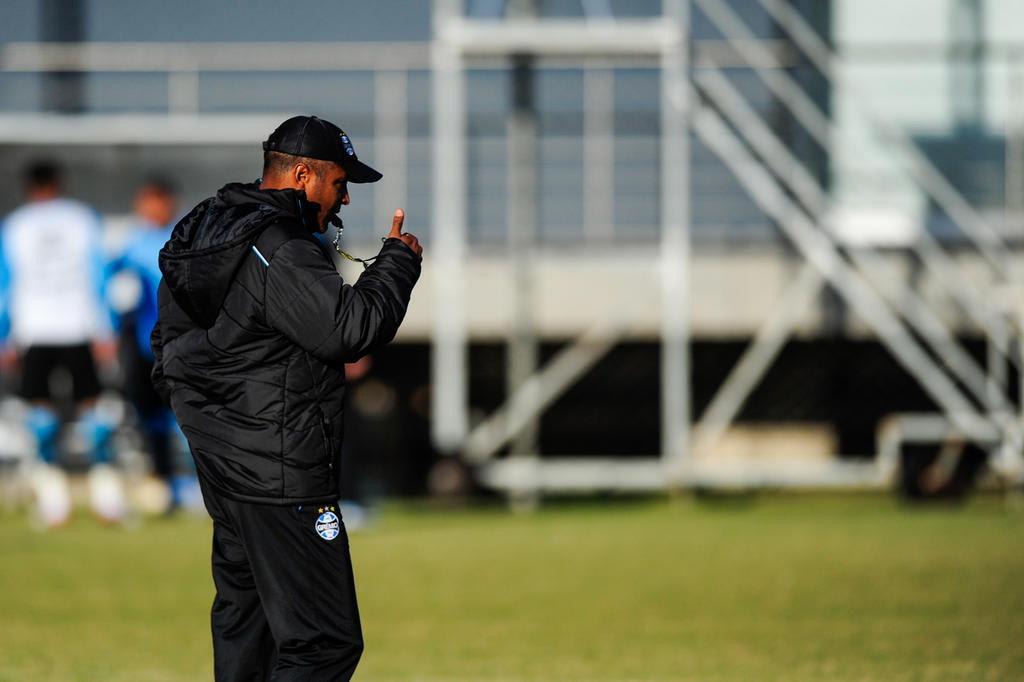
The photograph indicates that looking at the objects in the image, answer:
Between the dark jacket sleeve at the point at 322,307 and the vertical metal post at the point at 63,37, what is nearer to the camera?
the dark jacket sleeve at the point at 322,307

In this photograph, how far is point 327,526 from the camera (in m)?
4.14

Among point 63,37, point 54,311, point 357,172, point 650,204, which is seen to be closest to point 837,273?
point 650,204

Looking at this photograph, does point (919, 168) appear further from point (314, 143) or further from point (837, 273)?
point (314, 143)

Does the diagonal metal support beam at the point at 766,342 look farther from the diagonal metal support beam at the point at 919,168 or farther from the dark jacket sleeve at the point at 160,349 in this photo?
the dark jacket sleeve at the point at 160,349

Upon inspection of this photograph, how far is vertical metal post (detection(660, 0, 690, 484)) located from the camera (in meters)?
13.5

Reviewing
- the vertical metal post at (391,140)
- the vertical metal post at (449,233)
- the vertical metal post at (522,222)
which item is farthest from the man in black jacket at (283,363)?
the vertical metal post at (391,140)

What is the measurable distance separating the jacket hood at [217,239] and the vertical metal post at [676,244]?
30.8 ft

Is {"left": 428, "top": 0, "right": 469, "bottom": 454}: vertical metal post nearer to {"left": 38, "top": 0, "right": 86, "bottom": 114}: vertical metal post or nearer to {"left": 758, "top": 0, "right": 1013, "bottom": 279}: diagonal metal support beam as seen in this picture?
{"left": 758, "top": 0, "right": 1013, "bottom": 279}: diagonal metal support beam

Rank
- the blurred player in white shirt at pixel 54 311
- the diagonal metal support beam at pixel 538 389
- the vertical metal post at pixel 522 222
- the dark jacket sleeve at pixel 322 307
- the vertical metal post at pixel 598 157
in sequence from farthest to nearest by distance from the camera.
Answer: the vertical metal post at pixel 598 157
the diagonal metal support beam at pixel 538 389
the vertical metal post at pixel 522 222
the blurred player in white shirt at pixel 54 311
the dark jacket sleeve at pixel 322 307

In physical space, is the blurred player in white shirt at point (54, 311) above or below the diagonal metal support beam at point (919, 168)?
below

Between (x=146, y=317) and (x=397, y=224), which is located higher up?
(x=397, y=224)

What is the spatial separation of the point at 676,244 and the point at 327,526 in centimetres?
962

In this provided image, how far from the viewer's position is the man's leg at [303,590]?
4094 millimetres

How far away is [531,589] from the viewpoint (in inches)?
339
